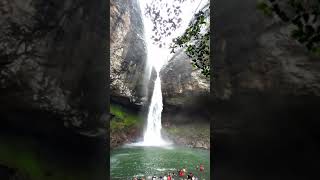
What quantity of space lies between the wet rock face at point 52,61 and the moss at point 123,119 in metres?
22.9

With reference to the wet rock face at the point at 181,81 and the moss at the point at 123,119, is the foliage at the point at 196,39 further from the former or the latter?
the moss at the point at 123,119

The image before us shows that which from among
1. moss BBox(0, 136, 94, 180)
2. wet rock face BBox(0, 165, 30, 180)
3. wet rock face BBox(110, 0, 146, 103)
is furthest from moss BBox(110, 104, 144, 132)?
wet rock face BBox(0, 165, 30, 180)

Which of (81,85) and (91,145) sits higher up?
(81,85)

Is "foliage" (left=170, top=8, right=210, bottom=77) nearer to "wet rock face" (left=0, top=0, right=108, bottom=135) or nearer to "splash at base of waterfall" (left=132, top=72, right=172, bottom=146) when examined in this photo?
"wet rock face" (left=0, top=0, right=108, bottom=135)

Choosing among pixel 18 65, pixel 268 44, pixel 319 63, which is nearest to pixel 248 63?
pixel 268 44

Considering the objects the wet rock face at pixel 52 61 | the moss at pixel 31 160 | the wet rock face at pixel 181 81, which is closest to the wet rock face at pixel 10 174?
the moss at pixel 31 160

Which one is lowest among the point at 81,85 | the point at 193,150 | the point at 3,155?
the point at 193,150

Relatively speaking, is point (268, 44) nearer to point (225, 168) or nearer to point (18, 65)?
point (225, 168)

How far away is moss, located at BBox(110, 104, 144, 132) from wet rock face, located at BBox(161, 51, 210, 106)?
3202 mm

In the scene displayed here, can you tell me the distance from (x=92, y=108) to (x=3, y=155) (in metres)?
1.53

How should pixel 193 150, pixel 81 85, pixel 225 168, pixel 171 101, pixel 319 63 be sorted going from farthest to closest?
pixel 171 101 → pixel 193 150 → pixel 81 85 → pixel 225 168 → pixel 319 63

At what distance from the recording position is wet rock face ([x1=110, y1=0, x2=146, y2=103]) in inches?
1067

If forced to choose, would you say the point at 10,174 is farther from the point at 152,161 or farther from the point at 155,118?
the point at 155,118

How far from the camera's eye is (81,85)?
18.6 feet
